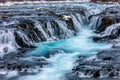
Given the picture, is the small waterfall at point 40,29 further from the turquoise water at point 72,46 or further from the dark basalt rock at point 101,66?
the dark basalt rock at point 101,66

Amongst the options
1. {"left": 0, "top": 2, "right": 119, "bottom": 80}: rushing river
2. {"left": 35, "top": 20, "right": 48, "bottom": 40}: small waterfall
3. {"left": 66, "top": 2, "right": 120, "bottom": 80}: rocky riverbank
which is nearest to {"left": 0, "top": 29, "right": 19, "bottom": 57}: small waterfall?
{"left": 0, "top": 2, "right": 119, "bottom": 80}: rushing river

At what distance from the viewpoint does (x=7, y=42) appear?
64.7ft

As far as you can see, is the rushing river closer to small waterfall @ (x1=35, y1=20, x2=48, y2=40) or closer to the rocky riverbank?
small waterfall @ (x1=35, y1=20, x2=48, y2=40)

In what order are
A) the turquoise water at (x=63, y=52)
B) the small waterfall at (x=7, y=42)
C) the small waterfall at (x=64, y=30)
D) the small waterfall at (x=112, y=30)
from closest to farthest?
the turquoise water at (x=63, y=52), the small waterfall at (x=7, y=42), the small waterfall at (x=112, y=30), the small waterfall at (x=64, y=30)

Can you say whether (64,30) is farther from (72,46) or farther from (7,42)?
(7,42)

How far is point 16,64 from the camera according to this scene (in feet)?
50.4

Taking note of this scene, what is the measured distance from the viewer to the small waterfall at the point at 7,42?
62.1 ft

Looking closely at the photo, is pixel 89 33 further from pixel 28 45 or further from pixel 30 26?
pixel 28 45

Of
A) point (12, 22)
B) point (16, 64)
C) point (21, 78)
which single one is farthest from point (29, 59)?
point (12, 22)

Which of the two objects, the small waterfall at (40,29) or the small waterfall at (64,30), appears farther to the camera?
the small waterfall at (64,30)

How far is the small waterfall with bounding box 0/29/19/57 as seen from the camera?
18938 mm

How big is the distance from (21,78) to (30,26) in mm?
9091

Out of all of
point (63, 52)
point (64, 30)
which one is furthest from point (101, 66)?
point (64, 30)

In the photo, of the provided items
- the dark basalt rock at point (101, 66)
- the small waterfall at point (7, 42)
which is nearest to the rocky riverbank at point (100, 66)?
the dark basalt rock at point (101, 66)
